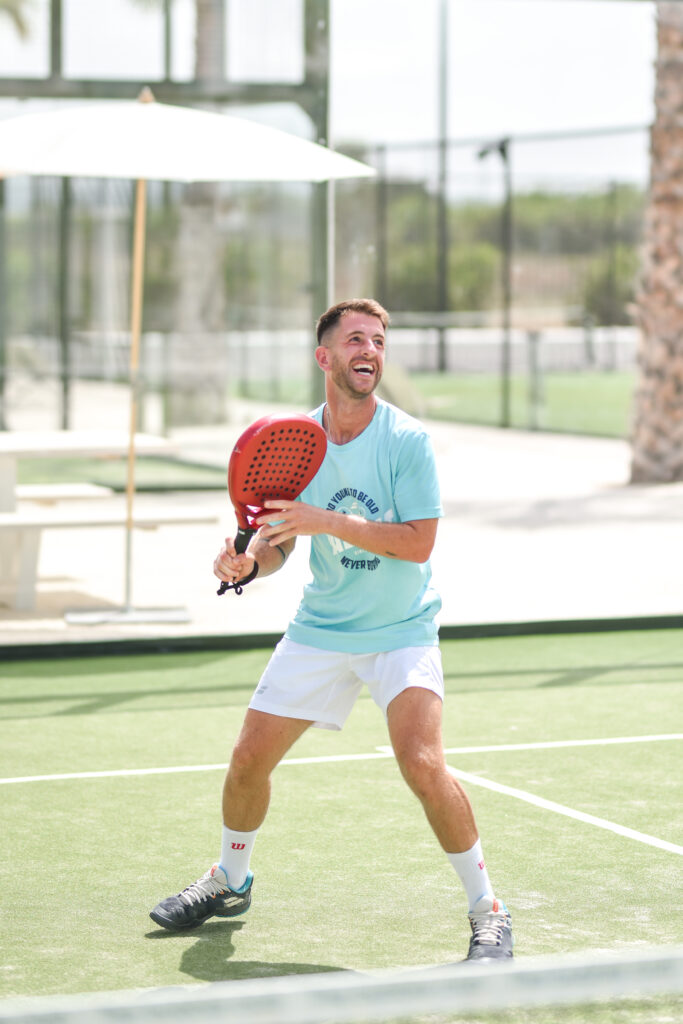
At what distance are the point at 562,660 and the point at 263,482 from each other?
186 inches

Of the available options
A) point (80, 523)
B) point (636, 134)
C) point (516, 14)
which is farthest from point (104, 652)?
point (636, 134)

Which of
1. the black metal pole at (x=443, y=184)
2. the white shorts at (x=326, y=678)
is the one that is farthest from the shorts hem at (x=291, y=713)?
the black metal pole at (x=443, y=184)

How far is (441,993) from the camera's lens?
1.79 metres

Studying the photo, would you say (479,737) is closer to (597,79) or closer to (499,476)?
(499,476)

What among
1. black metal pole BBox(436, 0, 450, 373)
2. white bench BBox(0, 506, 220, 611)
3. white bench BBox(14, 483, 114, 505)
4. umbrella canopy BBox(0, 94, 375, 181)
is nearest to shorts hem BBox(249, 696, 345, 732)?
umbrella canopy BBox(0, 94, 375, 181)

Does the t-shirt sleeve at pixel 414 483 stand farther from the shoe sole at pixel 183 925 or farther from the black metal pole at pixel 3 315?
the black metal pole at pixel 3 315

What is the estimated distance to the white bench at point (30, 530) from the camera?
31.8 ft

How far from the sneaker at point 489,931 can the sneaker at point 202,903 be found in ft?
2.36

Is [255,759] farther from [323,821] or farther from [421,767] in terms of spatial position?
[323,821]

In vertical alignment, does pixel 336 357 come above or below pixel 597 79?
below

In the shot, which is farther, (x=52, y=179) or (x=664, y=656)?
(x=52, y=179)

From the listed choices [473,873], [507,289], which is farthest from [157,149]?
[507,289]

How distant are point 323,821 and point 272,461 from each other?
1.90 meters

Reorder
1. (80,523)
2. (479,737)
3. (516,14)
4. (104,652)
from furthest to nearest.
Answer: (516,14), (80,523), (104,652), (479,737)
